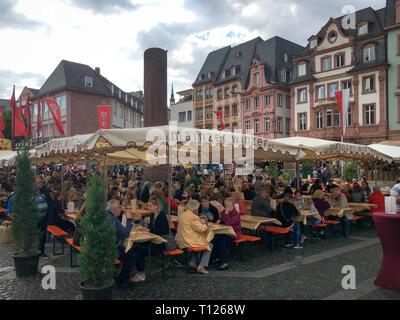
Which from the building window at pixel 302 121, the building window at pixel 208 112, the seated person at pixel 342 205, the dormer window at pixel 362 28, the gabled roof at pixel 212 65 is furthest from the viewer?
the gabled roof at pixel 212 65

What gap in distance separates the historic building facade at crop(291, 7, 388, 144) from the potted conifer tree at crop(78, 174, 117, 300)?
33.8 metres

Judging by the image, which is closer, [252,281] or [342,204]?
[252,281]

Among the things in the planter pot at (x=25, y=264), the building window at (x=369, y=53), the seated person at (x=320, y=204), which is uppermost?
the building window at (x=369, y=53)

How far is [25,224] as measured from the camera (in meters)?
6.25

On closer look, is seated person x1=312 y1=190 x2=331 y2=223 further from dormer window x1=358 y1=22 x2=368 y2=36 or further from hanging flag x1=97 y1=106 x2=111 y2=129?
dormer window x1=358 y1=22 x2=368 y2=36

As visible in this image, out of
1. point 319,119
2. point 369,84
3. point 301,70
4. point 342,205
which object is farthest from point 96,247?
point 301,70

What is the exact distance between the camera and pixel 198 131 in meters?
7.26

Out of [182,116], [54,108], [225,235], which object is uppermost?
[182,116]

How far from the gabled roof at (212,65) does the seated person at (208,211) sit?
48.6 metres

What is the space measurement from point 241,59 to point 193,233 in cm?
4862

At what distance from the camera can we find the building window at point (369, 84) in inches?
1331

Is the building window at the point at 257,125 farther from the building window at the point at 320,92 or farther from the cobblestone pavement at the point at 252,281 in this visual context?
the cobblestone pavement at the point at 252,281

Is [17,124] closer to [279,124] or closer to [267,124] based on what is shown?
[267,124]

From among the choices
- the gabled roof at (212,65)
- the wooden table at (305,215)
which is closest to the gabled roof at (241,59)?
the gabled roof at (212,65)
